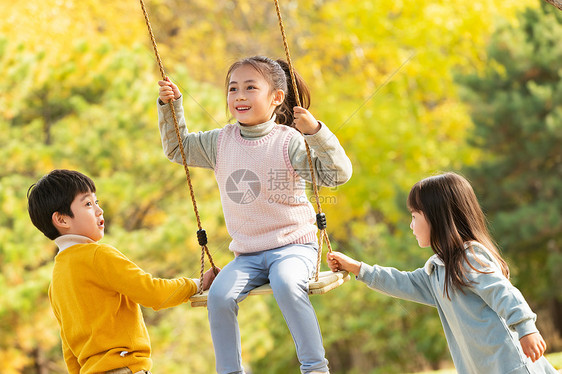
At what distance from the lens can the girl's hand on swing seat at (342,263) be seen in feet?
8.48

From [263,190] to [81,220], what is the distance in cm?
70

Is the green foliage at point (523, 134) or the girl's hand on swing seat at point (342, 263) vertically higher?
the green foliage at point (523, 134)

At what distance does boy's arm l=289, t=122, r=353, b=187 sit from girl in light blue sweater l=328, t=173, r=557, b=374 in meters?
0.30

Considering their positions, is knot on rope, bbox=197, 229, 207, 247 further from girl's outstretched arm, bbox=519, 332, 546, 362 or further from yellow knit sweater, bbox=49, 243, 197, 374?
girl's outstretched arm, bbox=519, 332, 546, 362

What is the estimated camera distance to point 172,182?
874 centimetres

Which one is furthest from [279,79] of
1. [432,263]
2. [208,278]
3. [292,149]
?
[432,263]

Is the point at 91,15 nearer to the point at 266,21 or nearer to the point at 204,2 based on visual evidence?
the point at 204,2

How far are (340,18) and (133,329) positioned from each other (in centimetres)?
1097

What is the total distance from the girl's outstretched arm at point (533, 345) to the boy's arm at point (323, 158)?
0.88 metres

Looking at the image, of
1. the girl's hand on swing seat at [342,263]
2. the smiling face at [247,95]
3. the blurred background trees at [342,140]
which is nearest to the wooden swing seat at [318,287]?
the girl's hand on swing seat at [342,263]

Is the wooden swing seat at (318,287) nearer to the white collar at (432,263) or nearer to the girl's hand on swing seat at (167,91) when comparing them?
the white collar at (432,263)

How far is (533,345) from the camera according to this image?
2113 millimetres

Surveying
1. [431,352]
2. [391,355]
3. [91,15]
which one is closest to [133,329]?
[431,352]

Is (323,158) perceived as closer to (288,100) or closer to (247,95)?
(247,95)
